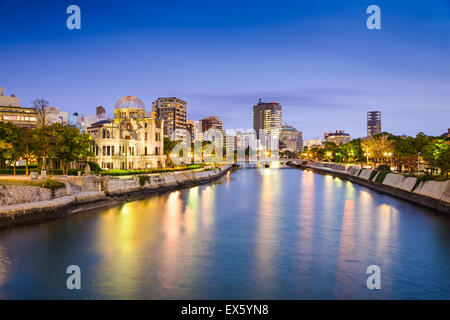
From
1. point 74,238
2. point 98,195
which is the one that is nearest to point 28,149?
point 98,195

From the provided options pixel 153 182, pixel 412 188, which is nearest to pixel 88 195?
pixel 153 182

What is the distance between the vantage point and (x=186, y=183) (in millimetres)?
70938

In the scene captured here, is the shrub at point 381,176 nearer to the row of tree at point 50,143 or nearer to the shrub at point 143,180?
the shrub at point 143,180

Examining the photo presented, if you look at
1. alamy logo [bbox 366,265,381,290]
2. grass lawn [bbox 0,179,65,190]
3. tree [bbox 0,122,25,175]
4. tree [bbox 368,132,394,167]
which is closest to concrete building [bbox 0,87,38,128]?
tree [bbox 0,122,25,175]

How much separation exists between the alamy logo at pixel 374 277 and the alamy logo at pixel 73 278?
16.7 m

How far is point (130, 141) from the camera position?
72250 millimetres

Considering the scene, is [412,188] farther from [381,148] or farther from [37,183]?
[37,183]

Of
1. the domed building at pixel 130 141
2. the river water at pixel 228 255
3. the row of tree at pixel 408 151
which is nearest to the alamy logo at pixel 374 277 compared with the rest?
the river water at pixel 228 255

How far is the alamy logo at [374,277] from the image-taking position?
19.3 m

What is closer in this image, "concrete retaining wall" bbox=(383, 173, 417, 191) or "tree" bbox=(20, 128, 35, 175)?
"tree" bbox=(20, 128, 35, 175)

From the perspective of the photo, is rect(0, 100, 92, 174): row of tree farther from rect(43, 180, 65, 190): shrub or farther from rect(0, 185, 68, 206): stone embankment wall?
rect(0, 185, 68, 206): stone embankment wall

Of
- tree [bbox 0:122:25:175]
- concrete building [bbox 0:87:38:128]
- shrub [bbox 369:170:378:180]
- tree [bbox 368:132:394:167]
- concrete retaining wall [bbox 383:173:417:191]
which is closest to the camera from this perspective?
tree [bbox 0:122:25:175]

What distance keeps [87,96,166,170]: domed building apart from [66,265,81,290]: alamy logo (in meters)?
47.2

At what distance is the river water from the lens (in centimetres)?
1883
